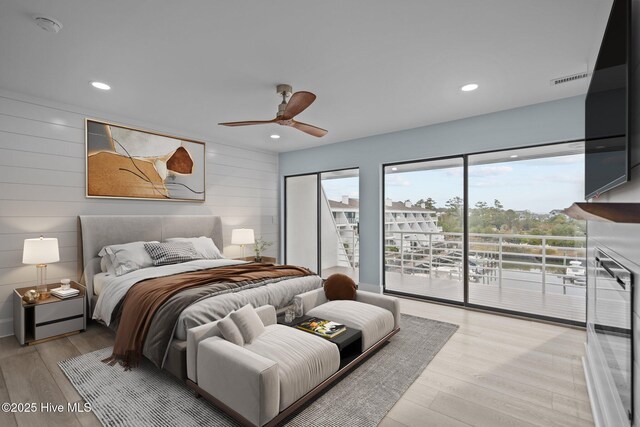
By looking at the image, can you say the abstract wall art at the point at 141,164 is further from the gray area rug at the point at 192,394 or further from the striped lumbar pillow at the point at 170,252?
the gray area rug at the point at 192,394

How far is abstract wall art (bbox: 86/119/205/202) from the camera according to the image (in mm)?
3895

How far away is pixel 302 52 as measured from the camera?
2.51 m

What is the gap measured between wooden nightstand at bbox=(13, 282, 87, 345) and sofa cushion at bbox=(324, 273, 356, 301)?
8.71 ft

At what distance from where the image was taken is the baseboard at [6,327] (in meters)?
3.26

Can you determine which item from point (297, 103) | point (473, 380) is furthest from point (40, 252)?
point (473, 380)

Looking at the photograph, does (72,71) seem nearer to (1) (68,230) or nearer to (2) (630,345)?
(1) (68,230)

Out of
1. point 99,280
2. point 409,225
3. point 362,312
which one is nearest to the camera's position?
point 362,312

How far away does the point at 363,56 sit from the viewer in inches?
101

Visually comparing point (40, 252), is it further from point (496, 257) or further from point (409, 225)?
point (496, 257)

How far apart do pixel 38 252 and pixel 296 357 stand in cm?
292

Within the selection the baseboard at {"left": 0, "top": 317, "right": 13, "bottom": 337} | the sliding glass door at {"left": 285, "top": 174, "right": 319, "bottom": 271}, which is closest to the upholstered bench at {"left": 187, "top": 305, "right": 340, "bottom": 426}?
the baseboard at {"left": 0, "top": 317, "right": 13, "bottom": 337}

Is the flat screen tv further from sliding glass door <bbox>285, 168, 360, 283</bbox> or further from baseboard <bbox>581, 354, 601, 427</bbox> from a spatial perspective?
sliding glass door <bbox>285, 168, 360, 283</bbox>

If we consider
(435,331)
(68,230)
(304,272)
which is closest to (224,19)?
(304,272)

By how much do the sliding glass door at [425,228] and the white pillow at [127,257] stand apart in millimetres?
3477
